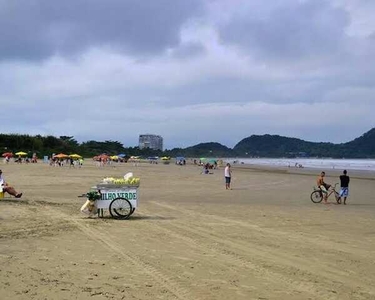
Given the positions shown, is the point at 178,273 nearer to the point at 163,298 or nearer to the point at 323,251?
the point at 163,298

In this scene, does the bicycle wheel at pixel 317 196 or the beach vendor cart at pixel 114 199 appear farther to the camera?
the bicycle wheel at pixel 317 196

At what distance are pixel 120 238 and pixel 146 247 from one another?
1280 mm

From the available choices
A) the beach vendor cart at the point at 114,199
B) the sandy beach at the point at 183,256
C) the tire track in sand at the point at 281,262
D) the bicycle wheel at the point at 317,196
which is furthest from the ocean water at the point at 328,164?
the tire track in sand at the point at 281,262

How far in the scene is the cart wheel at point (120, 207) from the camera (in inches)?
589

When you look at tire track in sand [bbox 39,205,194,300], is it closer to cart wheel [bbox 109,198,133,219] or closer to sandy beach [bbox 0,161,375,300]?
sandy beach [bbox 0,161,375,300]

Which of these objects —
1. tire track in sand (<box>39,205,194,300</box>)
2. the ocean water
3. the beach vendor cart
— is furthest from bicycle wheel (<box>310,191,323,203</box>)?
the ocean water

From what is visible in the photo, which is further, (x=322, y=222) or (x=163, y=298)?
(x=322, y=222)

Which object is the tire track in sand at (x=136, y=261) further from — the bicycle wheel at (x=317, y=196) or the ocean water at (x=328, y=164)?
the ocean water at (x=328, y=164)

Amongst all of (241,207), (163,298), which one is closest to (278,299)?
(163,298)

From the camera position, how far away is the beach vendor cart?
1484 centimetres

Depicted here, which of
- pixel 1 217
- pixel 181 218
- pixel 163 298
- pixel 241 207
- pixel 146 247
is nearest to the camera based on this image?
pixel 163 298

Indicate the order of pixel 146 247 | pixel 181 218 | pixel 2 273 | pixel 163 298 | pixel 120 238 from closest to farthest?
pixel 163 298 < pixel 2 273 < pixel 146 247 < pixel 120 238 < pixel 181 218

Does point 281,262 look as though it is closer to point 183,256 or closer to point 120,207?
point 183,256

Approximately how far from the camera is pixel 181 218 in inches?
610
